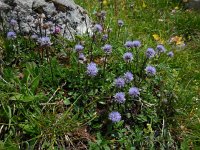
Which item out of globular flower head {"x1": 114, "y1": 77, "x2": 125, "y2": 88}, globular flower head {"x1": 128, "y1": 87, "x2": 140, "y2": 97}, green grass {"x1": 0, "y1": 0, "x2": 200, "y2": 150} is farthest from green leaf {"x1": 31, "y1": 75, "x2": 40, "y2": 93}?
globular flower head {"x1": 128, "y1": 87, "x2": 140, "y2": 97}

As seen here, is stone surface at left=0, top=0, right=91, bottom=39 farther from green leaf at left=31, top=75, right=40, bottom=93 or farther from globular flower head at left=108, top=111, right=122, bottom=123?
globular flower head at left=108, top=111, right=122, bottom=123

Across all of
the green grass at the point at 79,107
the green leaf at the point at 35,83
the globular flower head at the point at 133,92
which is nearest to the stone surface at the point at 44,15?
the green grass at the point at 79,107

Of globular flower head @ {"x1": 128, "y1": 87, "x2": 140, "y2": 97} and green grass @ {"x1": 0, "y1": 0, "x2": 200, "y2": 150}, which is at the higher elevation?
globular flower head @ {"x1": 128, "y1": 87, "x2": 140, "y2": 97}

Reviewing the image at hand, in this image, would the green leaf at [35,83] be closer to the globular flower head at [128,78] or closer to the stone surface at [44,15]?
the globular flower head at [128,78]

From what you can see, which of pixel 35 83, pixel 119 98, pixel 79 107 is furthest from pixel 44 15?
pixel 119 98

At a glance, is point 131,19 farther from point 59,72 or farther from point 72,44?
point 59,72

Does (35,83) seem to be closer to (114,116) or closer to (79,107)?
(79,107)
